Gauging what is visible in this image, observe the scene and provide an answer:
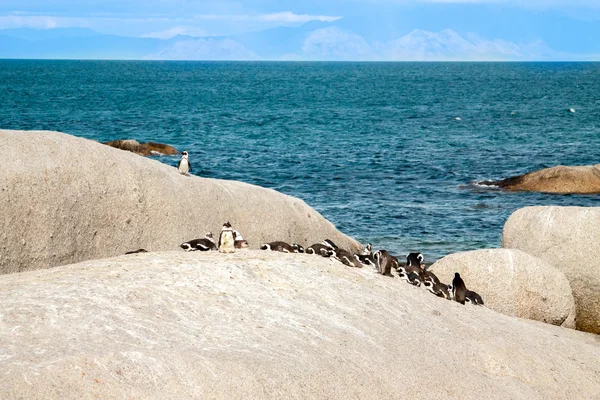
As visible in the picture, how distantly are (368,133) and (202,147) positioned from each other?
1675 centimetres

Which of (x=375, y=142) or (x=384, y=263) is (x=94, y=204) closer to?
(x=384, y=263)

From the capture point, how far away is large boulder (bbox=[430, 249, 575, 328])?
65.8 ft

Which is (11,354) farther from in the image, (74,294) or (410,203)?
(410,203)

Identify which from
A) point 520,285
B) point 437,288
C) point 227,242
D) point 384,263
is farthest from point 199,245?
point 520,285

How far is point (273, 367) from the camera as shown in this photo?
11625 millimetres

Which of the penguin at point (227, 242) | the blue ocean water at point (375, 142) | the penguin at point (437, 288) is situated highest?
the penguin at point (227, 242)

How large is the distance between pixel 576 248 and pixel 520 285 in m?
2.01

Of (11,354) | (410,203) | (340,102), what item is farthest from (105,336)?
(340,102)

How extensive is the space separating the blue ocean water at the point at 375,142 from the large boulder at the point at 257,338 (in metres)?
12.5

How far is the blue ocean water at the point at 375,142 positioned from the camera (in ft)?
114

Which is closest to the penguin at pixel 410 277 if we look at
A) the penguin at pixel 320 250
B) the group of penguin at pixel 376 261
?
the group of penguin at pixel 376 261

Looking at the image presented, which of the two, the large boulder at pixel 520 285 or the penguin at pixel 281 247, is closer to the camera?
the penguin at pixel 281 247

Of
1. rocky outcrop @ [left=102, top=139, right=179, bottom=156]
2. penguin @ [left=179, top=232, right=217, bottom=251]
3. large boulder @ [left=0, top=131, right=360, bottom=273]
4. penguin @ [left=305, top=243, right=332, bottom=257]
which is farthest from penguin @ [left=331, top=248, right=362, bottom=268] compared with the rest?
rocky outcrop @ [left=102, top=139, right=179, bottom=156]

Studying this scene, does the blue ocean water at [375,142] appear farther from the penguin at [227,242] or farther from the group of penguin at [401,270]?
the penguin at [227,242]
